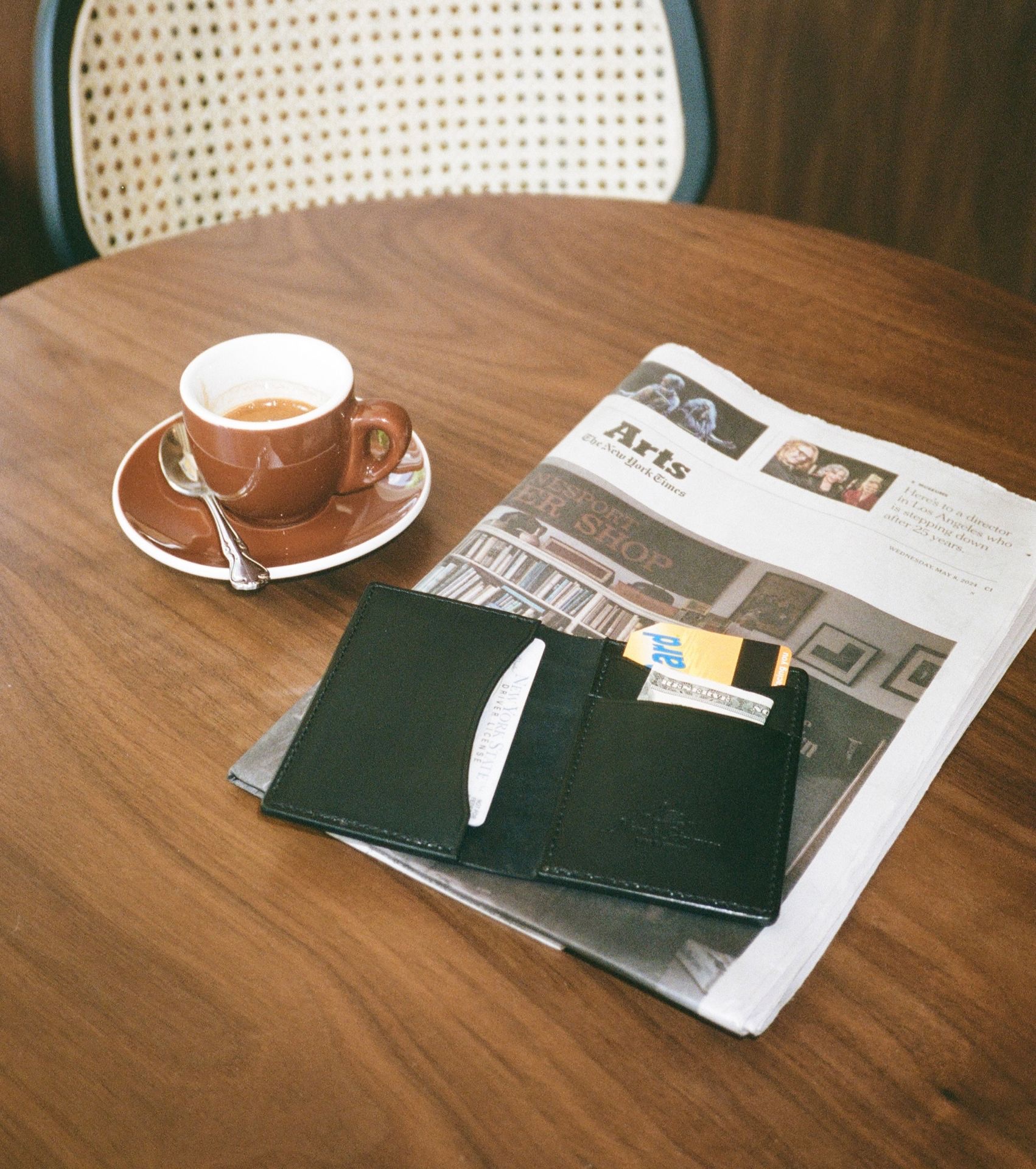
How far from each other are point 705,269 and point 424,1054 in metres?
0.60

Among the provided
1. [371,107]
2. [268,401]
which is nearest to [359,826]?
[268,401]

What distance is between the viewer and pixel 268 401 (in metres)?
0.63

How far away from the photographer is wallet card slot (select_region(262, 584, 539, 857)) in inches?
17.6

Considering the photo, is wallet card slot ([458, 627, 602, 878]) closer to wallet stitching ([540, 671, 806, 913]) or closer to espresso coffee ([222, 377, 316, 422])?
wallet stitching ([540, 671, 806, 913])

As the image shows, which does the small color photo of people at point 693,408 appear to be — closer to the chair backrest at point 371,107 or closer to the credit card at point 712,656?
the credit card at point 712,656

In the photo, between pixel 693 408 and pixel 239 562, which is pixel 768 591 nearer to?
pixel 693 408

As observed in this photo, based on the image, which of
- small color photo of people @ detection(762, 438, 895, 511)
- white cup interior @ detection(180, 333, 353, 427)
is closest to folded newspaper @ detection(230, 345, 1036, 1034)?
small color photo of people @ detection(762, 438, 895, 511)

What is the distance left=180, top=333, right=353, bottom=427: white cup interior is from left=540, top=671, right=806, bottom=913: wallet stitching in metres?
0.28

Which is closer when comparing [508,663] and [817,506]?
[508,663]

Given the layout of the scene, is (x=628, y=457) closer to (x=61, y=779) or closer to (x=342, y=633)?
(x=342, y=633)

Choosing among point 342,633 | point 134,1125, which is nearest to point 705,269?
point 342,633

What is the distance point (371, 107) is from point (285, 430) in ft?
2.39

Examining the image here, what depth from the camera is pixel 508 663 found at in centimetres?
50

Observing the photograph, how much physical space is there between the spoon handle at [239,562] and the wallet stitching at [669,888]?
0.67 ft
